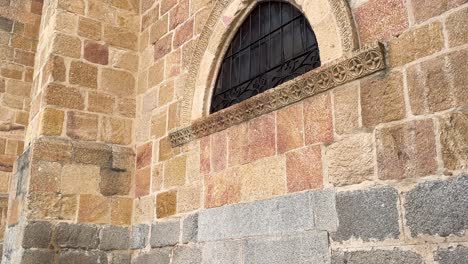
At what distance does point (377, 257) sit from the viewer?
2324mm

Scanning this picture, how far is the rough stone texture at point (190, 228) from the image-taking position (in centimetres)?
369

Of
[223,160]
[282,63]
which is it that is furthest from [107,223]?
[282,63]

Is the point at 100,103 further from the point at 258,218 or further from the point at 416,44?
the point at 416,44

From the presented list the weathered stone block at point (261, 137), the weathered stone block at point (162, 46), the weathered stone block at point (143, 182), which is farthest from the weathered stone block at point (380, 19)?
the weathered stone block at point (143, 182)

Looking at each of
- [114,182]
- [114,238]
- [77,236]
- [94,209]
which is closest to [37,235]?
[77,236]

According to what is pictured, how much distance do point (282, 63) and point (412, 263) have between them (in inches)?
66.4

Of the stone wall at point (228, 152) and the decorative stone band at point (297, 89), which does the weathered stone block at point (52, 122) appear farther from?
the decorative stone band at point (297, 89)

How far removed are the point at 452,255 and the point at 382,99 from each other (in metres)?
0.85

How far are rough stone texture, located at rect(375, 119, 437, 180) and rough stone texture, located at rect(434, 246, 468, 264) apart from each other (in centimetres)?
35

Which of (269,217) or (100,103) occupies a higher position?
(100,103)

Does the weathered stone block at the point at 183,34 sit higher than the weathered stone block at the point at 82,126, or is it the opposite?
the weathered stone block at the point at 183,34

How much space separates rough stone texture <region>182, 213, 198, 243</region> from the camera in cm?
369

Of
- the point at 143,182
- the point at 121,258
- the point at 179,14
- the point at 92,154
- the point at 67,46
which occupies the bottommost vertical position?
the point at 121,258

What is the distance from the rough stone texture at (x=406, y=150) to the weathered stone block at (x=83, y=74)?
10.4 ft
